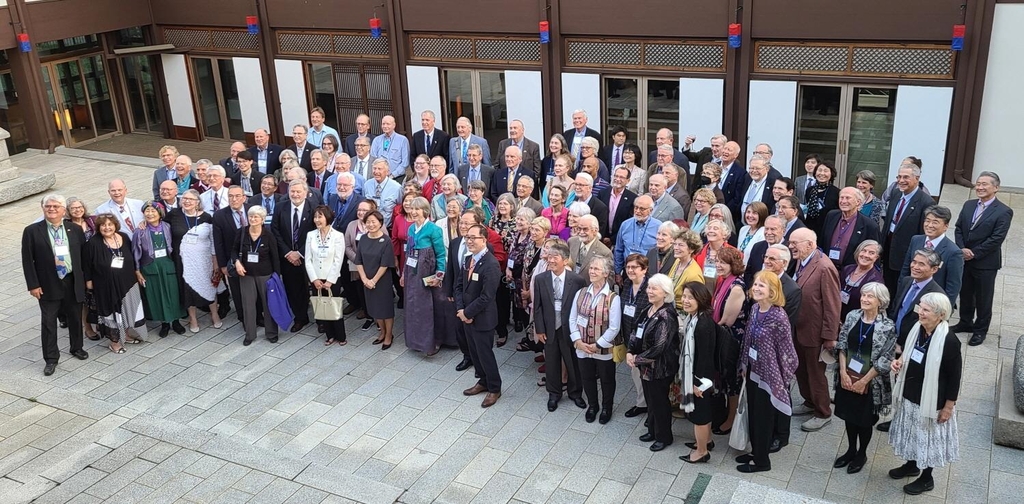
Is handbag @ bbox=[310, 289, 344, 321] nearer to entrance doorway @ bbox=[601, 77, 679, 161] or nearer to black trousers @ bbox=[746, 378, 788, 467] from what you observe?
black trousers @ bbox=[746, 378, 788, 467]

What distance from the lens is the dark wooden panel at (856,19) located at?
36.7ft

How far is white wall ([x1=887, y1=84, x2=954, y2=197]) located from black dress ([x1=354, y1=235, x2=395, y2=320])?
23.4 ft

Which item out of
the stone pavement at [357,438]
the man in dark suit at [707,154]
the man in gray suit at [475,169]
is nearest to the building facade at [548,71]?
the man in dark suit at [707,154]

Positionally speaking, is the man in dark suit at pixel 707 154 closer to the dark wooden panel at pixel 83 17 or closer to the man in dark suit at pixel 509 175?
the man in dark suit at pixel 509 175

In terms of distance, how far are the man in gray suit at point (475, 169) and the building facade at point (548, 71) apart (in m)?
3.47

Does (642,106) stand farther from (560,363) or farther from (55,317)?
(55,317)

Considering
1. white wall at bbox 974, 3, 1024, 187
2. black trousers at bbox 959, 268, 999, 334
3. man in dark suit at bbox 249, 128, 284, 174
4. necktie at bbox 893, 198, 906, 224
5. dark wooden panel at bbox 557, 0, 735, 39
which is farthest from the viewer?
dark wooden panel at bbox 557, 0, 735, 39

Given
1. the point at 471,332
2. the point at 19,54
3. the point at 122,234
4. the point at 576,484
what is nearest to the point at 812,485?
the point at 576,484

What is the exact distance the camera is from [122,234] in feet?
30.7

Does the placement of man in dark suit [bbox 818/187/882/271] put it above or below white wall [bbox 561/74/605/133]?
below

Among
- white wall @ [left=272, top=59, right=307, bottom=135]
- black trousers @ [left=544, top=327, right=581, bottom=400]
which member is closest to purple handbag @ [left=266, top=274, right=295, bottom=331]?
black trousers @ [left=544, top=327, right=581, bottom=400]

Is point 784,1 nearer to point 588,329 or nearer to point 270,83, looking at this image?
point 588,329

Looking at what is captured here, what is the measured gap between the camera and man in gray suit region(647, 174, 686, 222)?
8.77 metres

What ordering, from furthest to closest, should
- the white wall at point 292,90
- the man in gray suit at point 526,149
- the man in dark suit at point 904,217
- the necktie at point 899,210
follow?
the white wall at point 292,90 → the man in gray suit at point 526,149 → the necktie at point 899,210 → the man in dark suit at point 904,217
